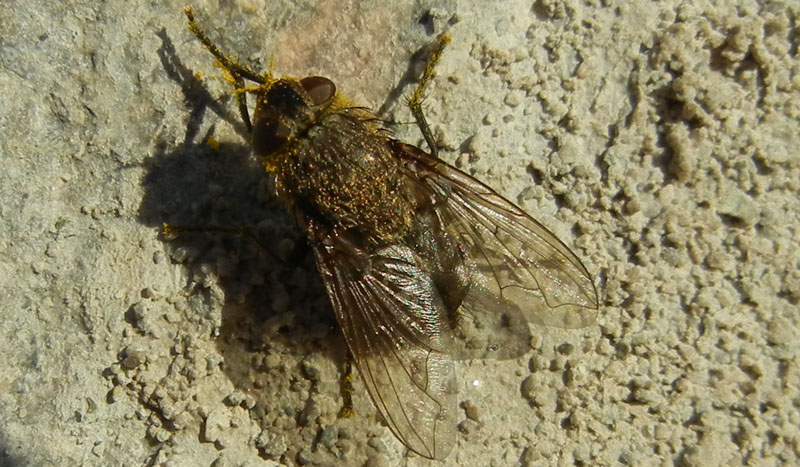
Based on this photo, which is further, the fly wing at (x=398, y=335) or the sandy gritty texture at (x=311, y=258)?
the sandy gritty texture at (x=311, y=258)

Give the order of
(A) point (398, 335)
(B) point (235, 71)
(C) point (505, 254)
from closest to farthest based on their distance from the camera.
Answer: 1. (A) point (398, 335)
2. (C) point (505, 254)
3. (B) point (235, 71)

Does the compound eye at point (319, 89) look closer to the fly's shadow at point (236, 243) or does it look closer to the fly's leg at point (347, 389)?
the fly's shadow at point (236, 243)

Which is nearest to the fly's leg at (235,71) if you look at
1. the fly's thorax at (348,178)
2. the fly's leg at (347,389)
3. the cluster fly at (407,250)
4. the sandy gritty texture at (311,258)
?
the cluster fly at (407,250)

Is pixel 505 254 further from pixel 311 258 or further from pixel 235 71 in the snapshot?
pixel 235 71

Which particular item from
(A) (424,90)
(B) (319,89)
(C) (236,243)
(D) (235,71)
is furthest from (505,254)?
(D) (235,71)

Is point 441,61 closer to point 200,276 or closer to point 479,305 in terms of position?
point 479,305
